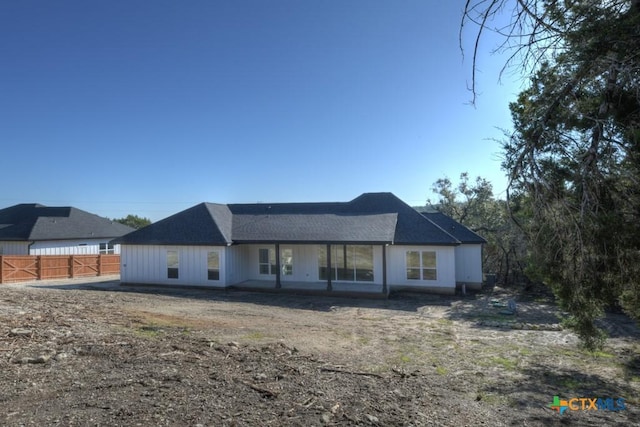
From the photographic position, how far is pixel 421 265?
1847 cm

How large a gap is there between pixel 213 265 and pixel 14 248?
54.6ft

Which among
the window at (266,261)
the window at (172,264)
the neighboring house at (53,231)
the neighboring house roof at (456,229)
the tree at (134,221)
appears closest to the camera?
the window at (172,264)

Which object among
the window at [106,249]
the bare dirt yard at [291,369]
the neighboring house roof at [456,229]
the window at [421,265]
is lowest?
the bare dirt yard at [291,369]

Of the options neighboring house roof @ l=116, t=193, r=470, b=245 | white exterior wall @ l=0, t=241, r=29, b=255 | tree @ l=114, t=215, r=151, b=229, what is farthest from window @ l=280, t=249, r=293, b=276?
tree @ l=114, t=215, r=151, b=229

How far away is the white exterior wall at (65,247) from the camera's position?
24.9m

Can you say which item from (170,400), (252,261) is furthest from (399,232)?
(170,400)

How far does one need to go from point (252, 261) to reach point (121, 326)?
11533 mm

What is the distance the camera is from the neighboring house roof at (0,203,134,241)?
82.8 ft

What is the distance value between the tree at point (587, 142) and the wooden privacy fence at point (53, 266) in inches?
1032

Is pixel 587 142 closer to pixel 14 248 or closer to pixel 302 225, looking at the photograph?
pixel 302 225

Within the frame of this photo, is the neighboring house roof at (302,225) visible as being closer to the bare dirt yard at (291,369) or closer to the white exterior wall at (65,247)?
the bare dirt yard at (291,369)

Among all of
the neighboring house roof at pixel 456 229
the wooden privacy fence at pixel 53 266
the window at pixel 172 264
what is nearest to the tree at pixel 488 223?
the neighboring house roof at pixel 456 229

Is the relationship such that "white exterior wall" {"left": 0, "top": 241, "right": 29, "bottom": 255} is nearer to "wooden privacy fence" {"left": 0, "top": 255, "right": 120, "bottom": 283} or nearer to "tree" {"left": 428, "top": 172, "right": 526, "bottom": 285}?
"wooden privacy fence" {"left": 0, "top": 255, "right": 120, "bottom": 283}

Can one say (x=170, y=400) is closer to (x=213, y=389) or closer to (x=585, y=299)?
(x=213, y=389)
